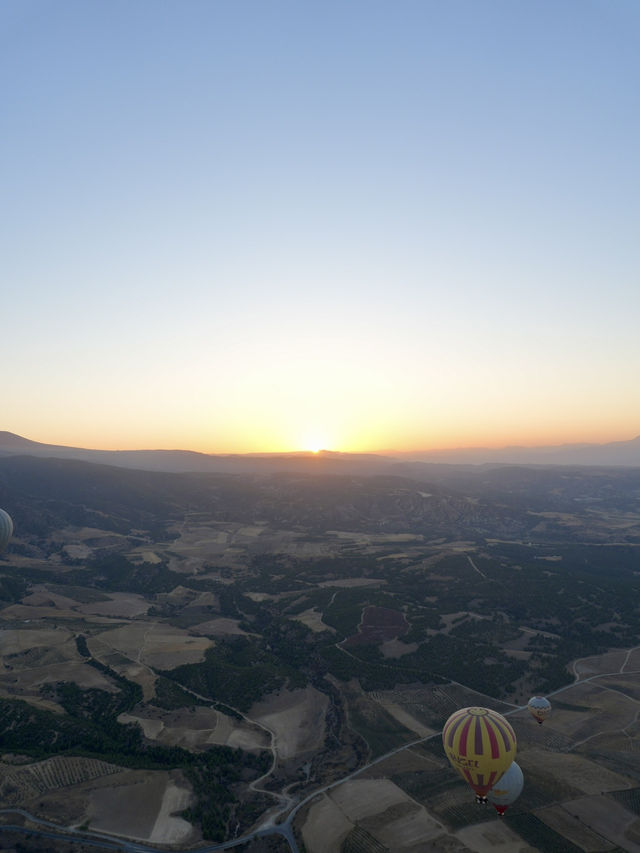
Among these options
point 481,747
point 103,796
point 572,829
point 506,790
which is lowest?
point 572,829

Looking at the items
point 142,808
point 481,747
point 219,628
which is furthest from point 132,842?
point 219,628

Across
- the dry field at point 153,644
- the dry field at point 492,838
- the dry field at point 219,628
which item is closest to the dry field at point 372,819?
the dry field at point 492,838

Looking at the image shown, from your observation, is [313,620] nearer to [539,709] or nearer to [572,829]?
[539,709]

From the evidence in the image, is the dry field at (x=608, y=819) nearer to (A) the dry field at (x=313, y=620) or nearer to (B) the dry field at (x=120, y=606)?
(A) the dry field at (x=313, y=620)

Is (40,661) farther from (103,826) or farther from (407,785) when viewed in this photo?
(407,785)

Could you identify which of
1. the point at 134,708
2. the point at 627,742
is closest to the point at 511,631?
the point at 627,742

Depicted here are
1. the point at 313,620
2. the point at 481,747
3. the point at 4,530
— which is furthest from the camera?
the point at 313,620
